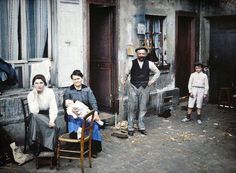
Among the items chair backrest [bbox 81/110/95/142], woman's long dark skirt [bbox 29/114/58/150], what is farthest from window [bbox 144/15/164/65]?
woman's long dark skirt [bbox 29/114/58/150]

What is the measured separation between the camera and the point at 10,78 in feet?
23.8

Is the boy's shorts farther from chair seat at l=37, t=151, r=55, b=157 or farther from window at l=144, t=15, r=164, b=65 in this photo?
chair seat at l=37, t=151, r=55, b=157

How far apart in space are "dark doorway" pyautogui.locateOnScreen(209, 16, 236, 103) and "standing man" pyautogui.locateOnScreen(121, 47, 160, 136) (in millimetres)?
4818

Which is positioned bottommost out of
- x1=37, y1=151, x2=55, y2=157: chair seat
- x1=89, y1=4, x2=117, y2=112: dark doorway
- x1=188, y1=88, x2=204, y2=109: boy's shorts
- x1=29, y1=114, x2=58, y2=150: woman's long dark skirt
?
x1=37, y1=151, x2=55, y2=157: chair seat

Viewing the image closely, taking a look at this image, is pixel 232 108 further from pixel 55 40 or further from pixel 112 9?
pixel 55 40

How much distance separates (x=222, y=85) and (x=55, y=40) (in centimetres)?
707

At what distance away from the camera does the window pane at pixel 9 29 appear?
7.34 metres

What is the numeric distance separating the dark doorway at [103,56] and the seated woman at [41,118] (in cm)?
321

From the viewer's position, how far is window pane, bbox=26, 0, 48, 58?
7812 millimetres

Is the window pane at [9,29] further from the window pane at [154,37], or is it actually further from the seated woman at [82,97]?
the window pane at [154,37]

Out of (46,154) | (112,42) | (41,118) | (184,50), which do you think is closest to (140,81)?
(112,42)

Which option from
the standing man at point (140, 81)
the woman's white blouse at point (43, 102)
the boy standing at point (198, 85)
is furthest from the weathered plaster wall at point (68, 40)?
the boy standing at point (198, 85)

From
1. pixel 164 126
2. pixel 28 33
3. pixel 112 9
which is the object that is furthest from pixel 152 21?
pixel 28 33

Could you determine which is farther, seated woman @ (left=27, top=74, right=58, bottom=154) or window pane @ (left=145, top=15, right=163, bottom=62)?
window pane @ (left=145, top=15, right=163, bottom=62)
